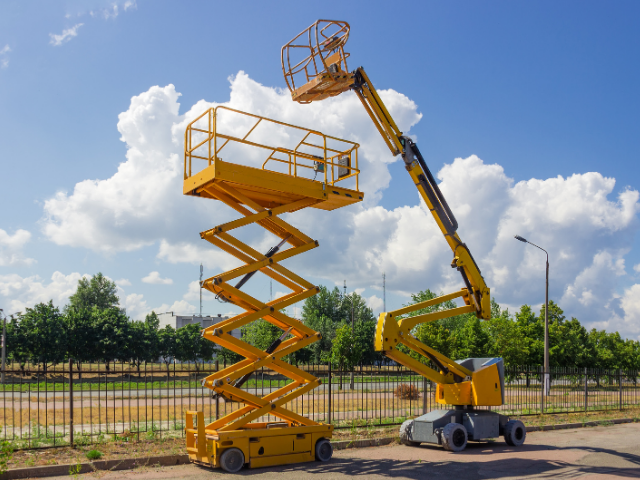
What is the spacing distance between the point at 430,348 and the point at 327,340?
64.7 meters

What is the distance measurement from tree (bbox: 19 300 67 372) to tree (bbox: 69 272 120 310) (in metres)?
32.4

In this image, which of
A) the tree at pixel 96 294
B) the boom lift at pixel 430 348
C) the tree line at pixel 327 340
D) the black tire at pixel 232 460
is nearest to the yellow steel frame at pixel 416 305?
the boom lift at pixel 430 348

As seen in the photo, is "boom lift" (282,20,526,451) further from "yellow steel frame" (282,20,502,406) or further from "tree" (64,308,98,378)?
"tree" (64,308,98,378)

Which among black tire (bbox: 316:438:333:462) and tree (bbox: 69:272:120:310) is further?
tree (bbox: 69:272:120:310)

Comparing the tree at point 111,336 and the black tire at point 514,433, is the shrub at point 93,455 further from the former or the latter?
the tree at point 111,336

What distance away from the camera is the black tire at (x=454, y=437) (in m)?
12.6

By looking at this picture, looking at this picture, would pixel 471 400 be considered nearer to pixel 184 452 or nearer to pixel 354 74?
pixel 184 452

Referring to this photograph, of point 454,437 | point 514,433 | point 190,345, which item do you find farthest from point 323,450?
point 190,345

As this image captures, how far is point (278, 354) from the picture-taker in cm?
1091

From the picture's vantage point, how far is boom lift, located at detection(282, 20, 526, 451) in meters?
12.4

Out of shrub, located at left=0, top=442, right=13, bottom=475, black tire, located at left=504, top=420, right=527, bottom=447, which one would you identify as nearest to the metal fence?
shrub, located at left=0, top=442, right=13, bottom=475

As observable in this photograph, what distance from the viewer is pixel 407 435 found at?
1357 centimetres

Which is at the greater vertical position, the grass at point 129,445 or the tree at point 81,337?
the grass at point 129,445

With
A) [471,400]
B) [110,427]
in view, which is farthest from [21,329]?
[471,400]
